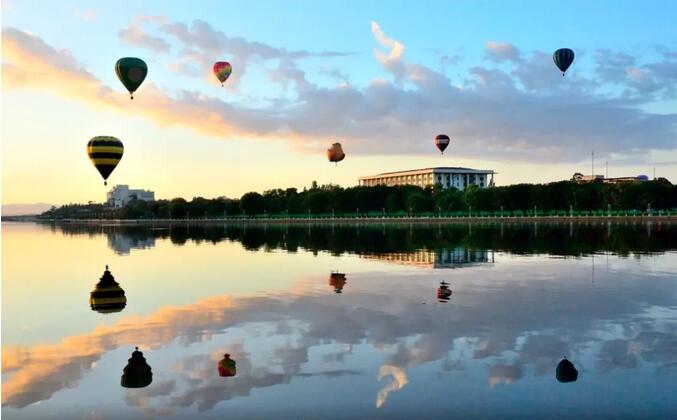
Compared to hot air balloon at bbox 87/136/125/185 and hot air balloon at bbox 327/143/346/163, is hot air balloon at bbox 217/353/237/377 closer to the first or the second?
hot air balloon at bbox 87/136/125/185

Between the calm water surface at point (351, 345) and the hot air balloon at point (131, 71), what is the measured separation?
74.6 ft

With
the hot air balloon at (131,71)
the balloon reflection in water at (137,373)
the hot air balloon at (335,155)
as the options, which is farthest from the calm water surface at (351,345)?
the hot air balloon at (335,155)

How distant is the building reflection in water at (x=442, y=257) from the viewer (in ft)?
88.5

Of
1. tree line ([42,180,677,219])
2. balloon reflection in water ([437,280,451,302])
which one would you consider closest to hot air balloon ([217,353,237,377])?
balloon reflection in water ([437,280,451,302])

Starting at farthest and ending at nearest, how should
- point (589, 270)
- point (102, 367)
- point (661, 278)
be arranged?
point (589, 270)
point (661, 278)
point (102, 367)

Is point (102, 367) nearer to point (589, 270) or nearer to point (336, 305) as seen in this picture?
point (336, 305)

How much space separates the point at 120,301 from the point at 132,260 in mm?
16311

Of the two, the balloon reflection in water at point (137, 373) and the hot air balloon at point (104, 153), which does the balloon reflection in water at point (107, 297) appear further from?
the hot air balloon at point (104, 153)

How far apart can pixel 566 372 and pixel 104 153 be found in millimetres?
38629

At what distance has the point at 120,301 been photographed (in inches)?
704

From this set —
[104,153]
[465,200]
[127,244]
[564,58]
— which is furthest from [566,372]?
[465,200]

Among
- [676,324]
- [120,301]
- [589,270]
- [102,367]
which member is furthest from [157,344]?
[589,270]

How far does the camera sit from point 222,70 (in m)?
59.9

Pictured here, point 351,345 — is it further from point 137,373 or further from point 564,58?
point 564,58
